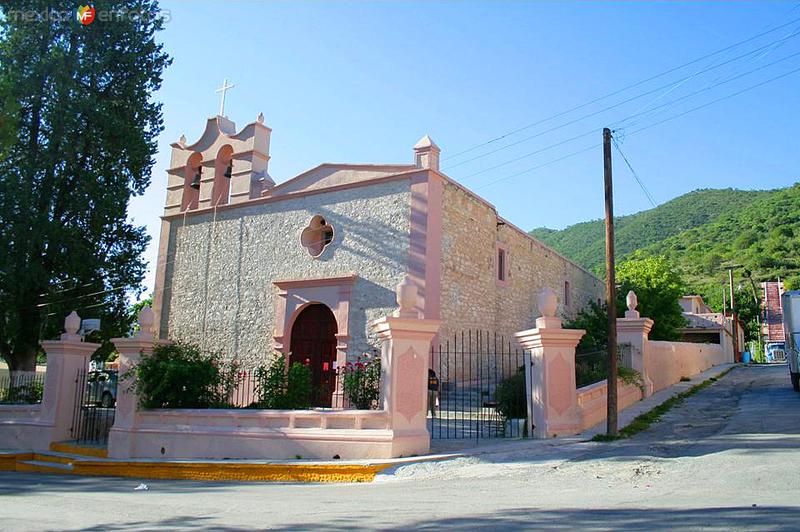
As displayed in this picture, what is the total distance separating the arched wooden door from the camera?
18.7 metres

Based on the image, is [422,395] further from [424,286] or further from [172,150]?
[172,150]

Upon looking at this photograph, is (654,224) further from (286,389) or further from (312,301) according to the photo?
(286,389)

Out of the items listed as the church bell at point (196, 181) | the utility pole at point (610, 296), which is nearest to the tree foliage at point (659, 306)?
the utility pole at point (610, 296)

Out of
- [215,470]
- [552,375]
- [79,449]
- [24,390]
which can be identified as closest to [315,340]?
[79,449]

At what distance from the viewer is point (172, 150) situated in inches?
917

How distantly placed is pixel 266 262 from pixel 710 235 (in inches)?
3302

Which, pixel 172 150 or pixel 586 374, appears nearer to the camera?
pixel 586 374

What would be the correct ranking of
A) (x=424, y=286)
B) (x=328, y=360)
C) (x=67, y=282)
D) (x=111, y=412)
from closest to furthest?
(x=111, y=412)
(x=424, y=286)
(x=328, y=360)
(x=67, y=282)

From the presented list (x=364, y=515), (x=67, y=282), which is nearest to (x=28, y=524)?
(x=364, y=515)

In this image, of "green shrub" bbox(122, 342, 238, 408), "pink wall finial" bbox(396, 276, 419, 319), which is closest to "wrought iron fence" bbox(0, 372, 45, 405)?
"green shrub" bbox(122, 342, 238, 408)

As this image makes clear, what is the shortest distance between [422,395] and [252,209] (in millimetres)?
12603

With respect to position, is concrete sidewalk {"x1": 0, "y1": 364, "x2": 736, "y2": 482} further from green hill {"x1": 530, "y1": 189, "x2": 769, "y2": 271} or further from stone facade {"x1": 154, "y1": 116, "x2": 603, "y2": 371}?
green hill {"x1": 530, "y1": 189, "x2": 769, "y2": 271}

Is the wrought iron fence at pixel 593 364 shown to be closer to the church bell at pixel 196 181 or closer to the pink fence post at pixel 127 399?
the pink fence post at pixel 127 399

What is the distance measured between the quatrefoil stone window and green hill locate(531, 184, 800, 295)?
2045 inches
